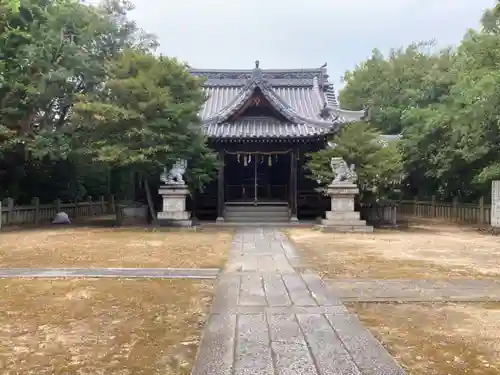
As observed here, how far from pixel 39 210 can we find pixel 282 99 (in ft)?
39.5

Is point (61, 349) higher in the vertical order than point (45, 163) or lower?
lower

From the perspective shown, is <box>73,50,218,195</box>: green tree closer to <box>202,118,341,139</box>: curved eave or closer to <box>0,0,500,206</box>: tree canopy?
<box>0,0,500,206</box>: tree canopy

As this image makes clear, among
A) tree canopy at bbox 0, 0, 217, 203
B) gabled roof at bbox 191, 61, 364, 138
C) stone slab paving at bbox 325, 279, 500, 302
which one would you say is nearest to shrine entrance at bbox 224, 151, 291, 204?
gabled roof at bbox 191, 61, 364, 138

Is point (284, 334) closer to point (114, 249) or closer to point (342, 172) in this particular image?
point (114, 249)

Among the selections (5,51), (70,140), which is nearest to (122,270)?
(70,140)

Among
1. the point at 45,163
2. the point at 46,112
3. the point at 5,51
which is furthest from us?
the point at 45,163

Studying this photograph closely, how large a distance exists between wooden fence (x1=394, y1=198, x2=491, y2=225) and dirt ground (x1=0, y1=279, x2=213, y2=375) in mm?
16659

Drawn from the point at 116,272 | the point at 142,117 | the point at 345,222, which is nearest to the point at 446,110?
the point at 345,222

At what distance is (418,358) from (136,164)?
44.6 feet

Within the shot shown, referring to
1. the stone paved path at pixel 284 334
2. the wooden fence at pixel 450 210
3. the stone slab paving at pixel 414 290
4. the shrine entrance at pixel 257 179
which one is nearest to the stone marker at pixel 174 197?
the shrine entrance at pixel 257 179

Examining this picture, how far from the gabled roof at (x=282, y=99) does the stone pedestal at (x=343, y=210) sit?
3.08 metres

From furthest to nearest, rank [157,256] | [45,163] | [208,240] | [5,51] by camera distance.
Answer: [45,163] → [5,51] → [208,240] → [157,256]

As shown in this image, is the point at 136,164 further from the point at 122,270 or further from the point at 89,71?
the point at 122,270

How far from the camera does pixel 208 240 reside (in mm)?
13617
